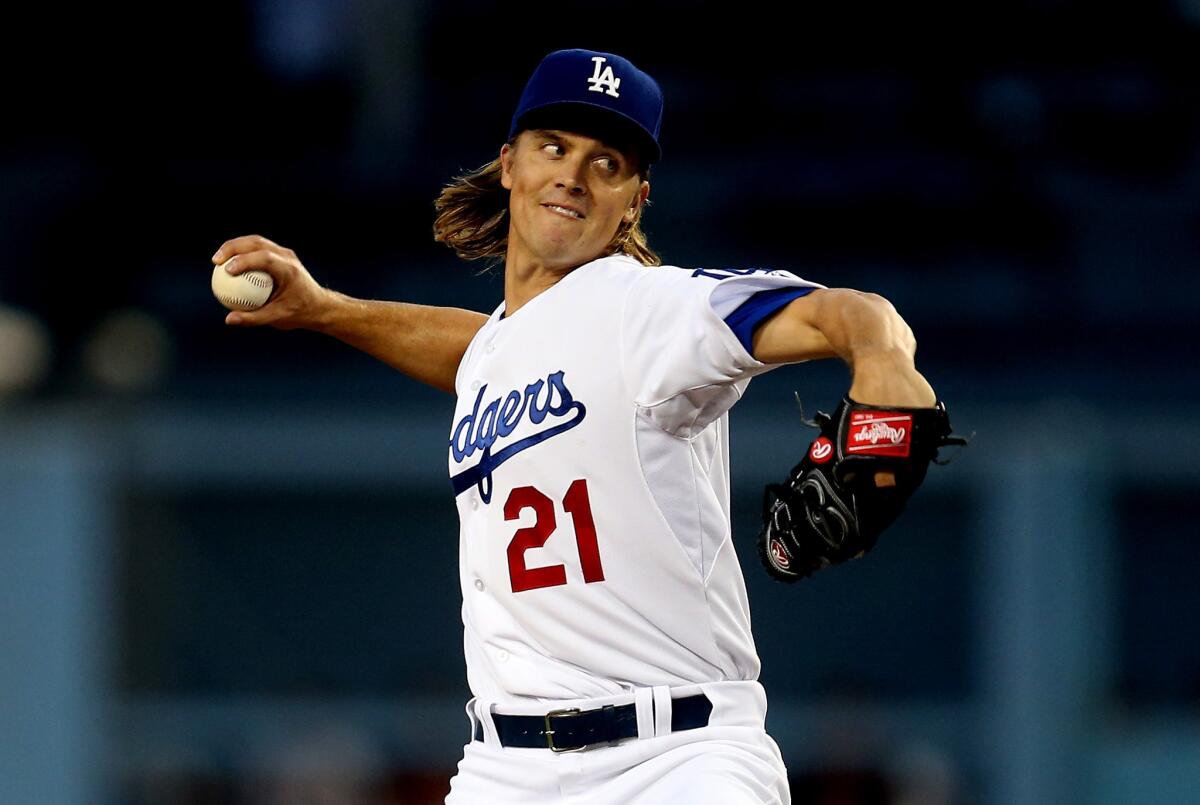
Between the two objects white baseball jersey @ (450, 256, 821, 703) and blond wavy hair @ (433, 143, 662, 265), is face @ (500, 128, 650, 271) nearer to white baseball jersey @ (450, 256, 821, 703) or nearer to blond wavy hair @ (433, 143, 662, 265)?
white baseball jersey @ (450, 256, 821, 703)

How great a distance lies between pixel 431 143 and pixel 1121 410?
13.8ft

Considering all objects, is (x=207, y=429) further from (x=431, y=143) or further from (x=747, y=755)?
(x=747, y=755)

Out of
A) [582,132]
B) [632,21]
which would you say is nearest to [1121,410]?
[632,21]

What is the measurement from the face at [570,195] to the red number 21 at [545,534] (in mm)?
523

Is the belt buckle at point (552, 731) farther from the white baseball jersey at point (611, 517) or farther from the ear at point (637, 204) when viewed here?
the ear at point (637, 204)

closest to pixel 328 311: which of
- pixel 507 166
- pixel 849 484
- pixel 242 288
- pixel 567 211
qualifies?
pixel 242 288

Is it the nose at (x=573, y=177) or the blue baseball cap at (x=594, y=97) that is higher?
the blue baseball cap at (x=594, y=97)

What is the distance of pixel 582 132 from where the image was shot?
3480 millimetres

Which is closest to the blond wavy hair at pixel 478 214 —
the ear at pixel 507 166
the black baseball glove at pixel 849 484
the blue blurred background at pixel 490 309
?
the ear at pixel 507 166

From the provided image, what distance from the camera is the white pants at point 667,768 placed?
3104 millimetres

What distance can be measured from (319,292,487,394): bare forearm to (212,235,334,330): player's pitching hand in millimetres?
46

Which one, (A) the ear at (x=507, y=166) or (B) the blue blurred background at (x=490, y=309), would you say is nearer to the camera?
(A) the ear at (x=507, y=166)

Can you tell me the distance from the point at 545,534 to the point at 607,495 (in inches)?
5.8

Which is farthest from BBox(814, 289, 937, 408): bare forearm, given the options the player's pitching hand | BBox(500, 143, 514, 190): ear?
the player's pitching hand
